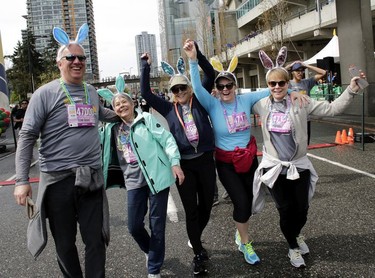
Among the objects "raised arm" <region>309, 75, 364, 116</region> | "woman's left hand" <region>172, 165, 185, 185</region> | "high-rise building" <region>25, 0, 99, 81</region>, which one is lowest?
"woman's left hand" <region>172, 165, 185, 185</region>

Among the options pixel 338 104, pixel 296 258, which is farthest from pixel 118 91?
pixel 296 258

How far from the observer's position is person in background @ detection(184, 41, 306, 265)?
3.54 metres

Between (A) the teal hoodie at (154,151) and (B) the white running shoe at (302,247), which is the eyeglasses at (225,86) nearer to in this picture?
(A) the teal hoodie at (154,151)

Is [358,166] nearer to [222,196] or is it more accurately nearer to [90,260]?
[222,196]

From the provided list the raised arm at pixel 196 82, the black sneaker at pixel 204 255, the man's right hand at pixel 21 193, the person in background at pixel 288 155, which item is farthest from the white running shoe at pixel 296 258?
the man's right hand at pixel 21 193

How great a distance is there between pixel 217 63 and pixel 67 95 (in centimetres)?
177

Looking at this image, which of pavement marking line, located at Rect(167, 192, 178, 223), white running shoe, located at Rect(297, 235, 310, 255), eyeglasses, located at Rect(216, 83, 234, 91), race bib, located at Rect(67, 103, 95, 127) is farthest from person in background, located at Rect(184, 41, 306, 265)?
pavement marking line, located at Rect(167, 192, 178, 223)

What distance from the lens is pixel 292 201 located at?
3504 millimetres

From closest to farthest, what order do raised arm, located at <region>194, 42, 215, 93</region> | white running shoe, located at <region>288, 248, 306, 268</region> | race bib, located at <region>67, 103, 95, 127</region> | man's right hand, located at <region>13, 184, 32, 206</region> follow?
man's right hand, located at <region>13, 184, 32, 206</region>, race bib, located at <region>67, 103, 95, 127</region>, white running shoe, located at <region>288, 248, 306, 268</region>, raised arm, located at <region>194, 42, 215, 93</region>

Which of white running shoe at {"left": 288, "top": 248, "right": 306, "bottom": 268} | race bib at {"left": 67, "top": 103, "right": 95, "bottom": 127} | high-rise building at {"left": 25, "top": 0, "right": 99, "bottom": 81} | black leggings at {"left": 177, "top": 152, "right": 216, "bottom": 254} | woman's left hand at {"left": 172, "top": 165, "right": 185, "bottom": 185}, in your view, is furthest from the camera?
high-rise building at {"left": 25, "top": 0, "right": 99, "bottom": 81}

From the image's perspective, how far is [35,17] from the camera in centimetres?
12850

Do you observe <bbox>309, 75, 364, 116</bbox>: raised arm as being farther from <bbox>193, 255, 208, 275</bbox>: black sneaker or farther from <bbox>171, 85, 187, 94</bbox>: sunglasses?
<bbox>193, 255, 208, 275</bbox>: black sneaker

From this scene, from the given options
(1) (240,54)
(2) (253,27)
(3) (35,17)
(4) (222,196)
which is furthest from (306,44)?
(3) (35,17)

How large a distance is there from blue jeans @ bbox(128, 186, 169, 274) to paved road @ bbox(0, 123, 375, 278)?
0.90ft
